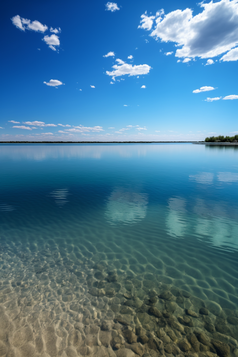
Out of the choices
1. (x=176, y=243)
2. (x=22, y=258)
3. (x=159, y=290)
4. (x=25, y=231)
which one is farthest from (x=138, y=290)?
(x=25, y=231)

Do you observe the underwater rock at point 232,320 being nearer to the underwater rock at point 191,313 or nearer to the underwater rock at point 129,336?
the underwater rock at point 191,313

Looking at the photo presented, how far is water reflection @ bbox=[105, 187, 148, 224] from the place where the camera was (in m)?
12.6

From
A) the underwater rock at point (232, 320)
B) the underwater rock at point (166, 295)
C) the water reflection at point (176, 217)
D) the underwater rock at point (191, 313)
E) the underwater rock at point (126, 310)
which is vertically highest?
the water reflection at point (176, 217)

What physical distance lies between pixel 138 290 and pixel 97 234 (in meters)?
4.53

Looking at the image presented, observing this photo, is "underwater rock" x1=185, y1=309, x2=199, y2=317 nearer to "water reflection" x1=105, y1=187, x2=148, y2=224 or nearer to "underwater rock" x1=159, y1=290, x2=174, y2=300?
"underwater rock" x1=159, y1=290, x2=174, y2=300

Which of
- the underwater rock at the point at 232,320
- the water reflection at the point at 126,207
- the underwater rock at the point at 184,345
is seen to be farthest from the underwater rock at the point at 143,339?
the water reflection at the point at 126,207

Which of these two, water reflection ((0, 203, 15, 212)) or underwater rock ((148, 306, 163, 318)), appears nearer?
underwater rock ((148, 306, 163, 318))

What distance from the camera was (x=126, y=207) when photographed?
48.6 feet

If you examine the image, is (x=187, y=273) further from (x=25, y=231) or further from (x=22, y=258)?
(x=25, y=231)

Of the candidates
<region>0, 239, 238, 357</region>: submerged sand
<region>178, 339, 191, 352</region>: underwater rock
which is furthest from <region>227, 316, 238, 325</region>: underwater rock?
<region>178, 339, 191, 352</region>: underwater rock

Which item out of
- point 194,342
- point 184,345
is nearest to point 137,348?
point 184,345

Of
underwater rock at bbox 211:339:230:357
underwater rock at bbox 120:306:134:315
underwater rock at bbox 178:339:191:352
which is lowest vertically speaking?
underwater rock at bbox 211:339:230:357

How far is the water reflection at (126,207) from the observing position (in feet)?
41.3

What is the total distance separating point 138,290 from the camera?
639cm
